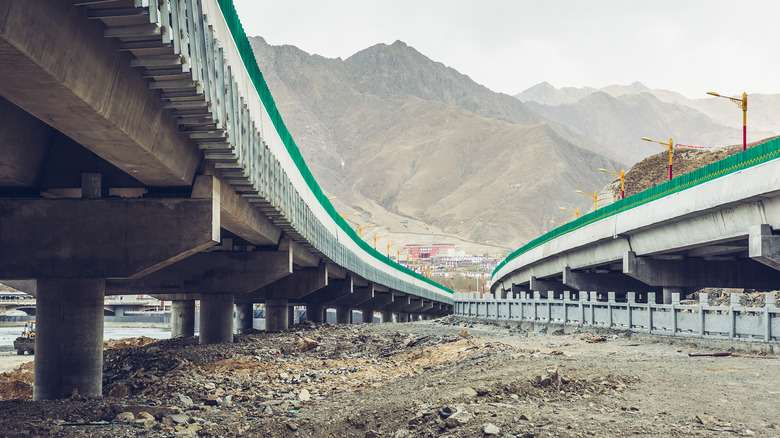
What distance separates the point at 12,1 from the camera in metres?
7.74

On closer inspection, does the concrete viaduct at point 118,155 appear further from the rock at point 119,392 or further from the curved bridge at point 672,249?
the curved bridge at point 672,249

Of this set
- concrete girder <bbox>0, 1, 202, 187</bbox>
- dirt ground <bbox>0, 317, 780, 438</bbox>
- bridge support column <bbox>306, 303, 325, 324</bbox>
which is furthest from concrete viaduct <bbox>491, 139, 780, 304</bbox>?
concrete girder <bbox>0, 1, 202, 187</bbox>

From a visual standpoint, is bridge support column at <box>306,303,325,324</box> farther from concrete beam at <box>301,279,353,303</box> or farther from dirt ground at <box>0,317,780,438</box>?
dirt ground at <box>0,317,780,438</box>

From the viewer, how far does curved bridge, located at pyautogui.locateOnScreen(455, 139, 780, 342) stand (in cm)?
2450

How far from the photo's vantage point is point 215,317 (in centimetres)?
3494

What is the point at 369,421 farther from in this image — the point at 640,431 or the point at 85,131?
the point at 85,131

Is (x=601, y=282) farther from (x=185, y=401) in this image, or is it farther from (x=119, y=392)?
(x=185, y=401)

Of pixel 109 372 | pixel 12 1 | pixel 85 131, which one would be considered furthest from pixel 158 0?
pixel 109 372

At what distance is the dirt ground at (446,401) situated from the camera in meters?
11.5

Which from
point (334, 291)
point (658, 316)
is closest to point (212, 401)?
point (658, 316)

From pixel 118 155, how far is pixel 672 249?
24.5m

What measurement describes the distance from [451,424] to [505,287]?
203ft

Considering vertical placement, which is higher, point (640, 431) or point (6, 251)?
point (6, 251)

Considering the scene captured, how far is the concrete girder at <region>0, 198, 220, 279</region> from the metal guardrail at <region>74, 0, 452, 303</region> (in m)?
1.38
